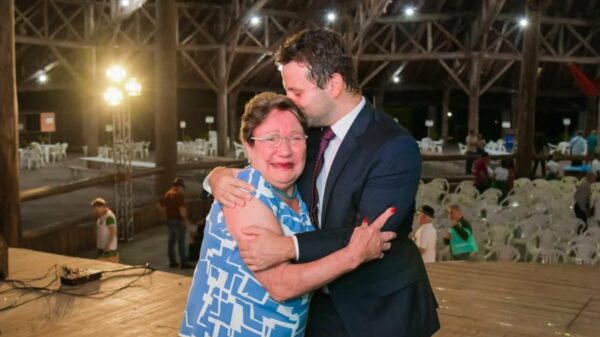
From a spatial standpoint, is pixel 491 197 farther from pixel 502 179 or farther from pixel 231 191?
pixel 231 191

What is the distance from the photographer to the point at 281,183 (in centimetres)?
181

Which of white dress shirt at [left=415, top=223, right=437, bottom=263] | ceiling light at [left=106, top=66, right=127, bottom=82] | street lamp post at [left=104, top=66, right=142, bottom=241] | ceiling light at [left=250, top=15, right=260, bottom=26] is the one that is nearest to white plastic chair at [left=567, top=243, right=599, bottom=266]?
white dress shirt at [left=415, top=223, right=437, bottom=263]

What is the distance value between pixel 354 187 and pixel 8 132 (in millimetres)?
7091

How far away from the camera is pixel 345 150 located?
6.34 feet

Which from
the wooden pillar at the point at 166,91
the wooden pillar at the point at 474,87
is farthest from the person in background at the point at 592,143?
the wooden pillar at the point at 166,91

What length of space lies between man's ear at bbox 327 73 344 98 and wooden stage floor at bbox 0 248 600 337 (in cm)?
212

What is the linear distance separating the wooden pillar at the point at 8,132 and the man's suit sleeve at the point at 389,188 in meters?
7.04

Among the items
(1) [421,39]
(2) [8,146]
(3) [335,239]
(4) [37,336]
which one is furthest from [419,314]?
(1) [421,39]

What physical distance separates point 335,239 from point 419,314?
37 centimetres

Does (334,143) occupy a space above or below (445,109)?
below

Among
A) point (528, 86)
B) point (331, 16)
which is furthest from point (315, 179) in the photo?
→ point (331, 16)

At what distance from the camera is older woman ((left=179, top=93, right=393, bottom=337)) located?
175 centimetres

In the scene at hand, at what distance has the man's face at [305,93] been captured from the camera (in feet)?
6.16

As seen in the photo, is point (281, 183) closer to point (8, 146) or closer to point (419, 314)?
point (419, 314)
